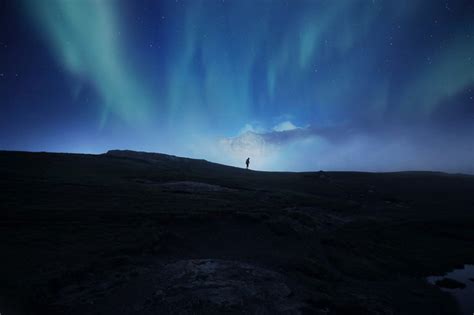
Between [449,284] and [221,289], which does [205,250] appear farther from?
[449,284]

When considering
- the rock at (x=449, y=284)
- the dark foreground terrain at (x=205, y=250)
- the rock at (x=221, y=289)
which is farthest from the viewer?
the rock at (x=449, y=284)

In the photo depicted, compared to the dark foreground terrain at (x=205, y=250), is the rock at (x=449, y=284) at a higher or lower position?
lower

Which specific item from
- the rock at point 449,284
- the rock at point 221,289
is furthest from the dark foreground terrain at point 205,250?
the rock at point 449,284

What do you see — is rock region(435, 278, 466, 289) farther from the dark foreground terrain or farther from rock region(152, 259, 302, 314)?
rock region(152, 259, 302, 314)

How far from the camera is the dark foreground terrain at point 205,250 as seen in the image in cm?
1362

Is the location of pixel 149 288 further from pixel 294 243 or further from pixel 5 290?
pixel 294 243

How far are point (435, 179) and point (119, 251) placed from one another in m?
99.5

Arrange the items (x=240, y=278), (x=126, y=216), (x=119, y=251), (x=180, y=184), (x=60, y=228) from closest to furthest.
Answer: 1. (x=240, y=278)
2. (x=119, y=251)
3. (x=60, y=228)
4. (x=126, y=216)
5. (x=180, y=184)

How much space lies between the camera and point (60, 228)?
2120 centimetres

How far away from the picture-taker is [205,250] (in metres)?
22.2

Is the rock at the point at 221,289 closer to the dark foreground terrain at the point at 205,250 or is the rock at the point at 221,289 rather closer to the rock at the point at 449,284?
the dark foreground terrain at the point at 205,250

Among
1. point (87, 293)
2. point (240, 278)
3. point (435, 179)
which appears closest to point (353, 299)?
point (240, 278)

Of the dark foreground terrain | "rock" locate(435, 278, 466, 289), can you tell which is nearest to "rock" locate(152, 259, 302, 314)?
the dark foreground terrain

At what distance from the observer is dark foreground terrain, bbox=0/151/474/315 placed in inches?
536
